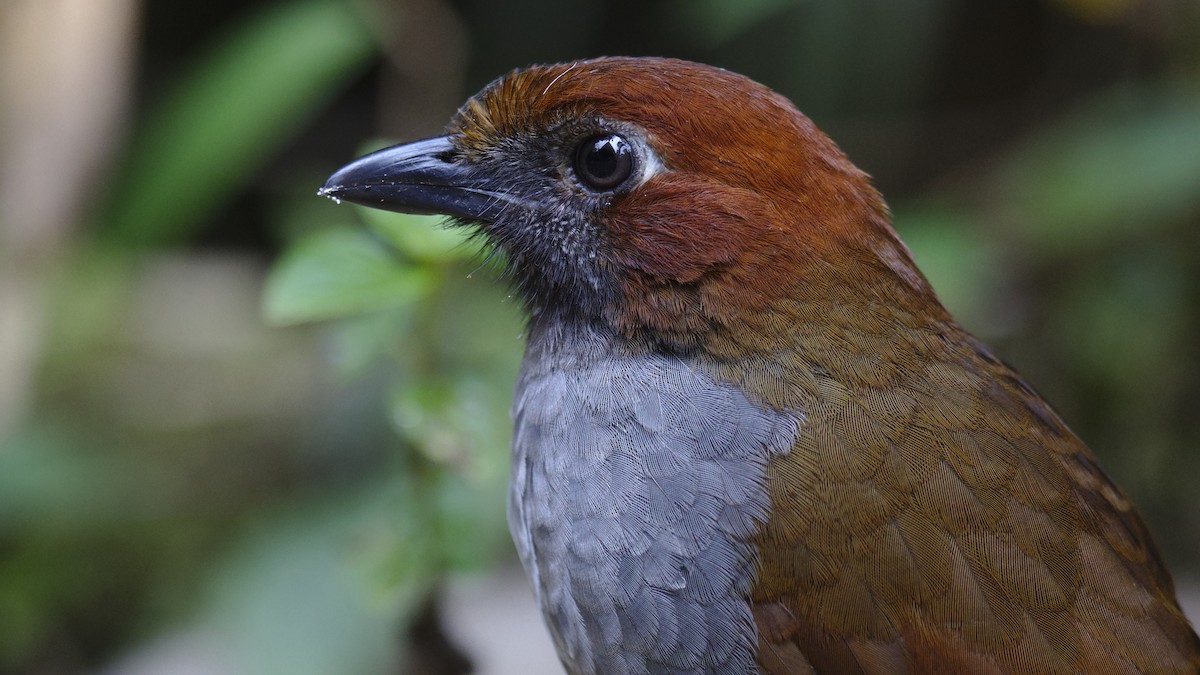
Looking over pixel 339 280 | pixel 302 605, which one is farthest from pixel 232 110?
pixel 339 280

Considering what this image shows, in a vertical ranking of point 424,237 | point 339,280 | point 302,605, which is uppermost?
point 424,237

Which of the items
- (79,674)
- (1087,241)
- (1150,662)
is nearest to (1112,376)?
(1087,241)

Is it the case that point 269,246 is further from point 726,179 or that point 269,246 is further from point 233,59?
point 726,179

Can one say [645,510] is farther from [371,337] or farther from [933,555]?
[371,337]

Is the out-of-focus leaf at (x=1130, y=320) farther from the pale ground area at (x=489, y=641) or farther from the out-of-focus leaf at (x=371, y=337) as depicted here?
the out-of-focus leaf at (x=371, y=337)

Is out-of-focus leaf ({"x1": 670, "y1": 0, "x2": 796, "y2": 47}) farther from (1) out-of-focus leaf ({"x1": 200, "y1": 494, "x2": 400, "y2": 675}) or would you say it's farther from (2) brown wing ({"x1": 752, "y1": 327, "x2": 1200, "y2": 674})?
(2) brown wing ({"x1": 752, "y1": 327, "x2": 1200, "y2": 674})

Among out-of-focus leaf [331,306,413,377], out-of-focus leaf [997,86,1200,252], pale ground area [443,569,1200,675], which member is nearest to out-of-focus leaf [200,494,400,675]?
pale ground area [443,569,1200,675]

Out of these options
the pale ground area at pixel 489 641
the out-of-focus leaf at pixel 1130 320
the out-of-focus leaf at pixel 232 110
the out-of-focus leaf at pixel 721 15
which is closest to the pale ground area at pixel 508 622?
the pale ground area at pixel 489 641
